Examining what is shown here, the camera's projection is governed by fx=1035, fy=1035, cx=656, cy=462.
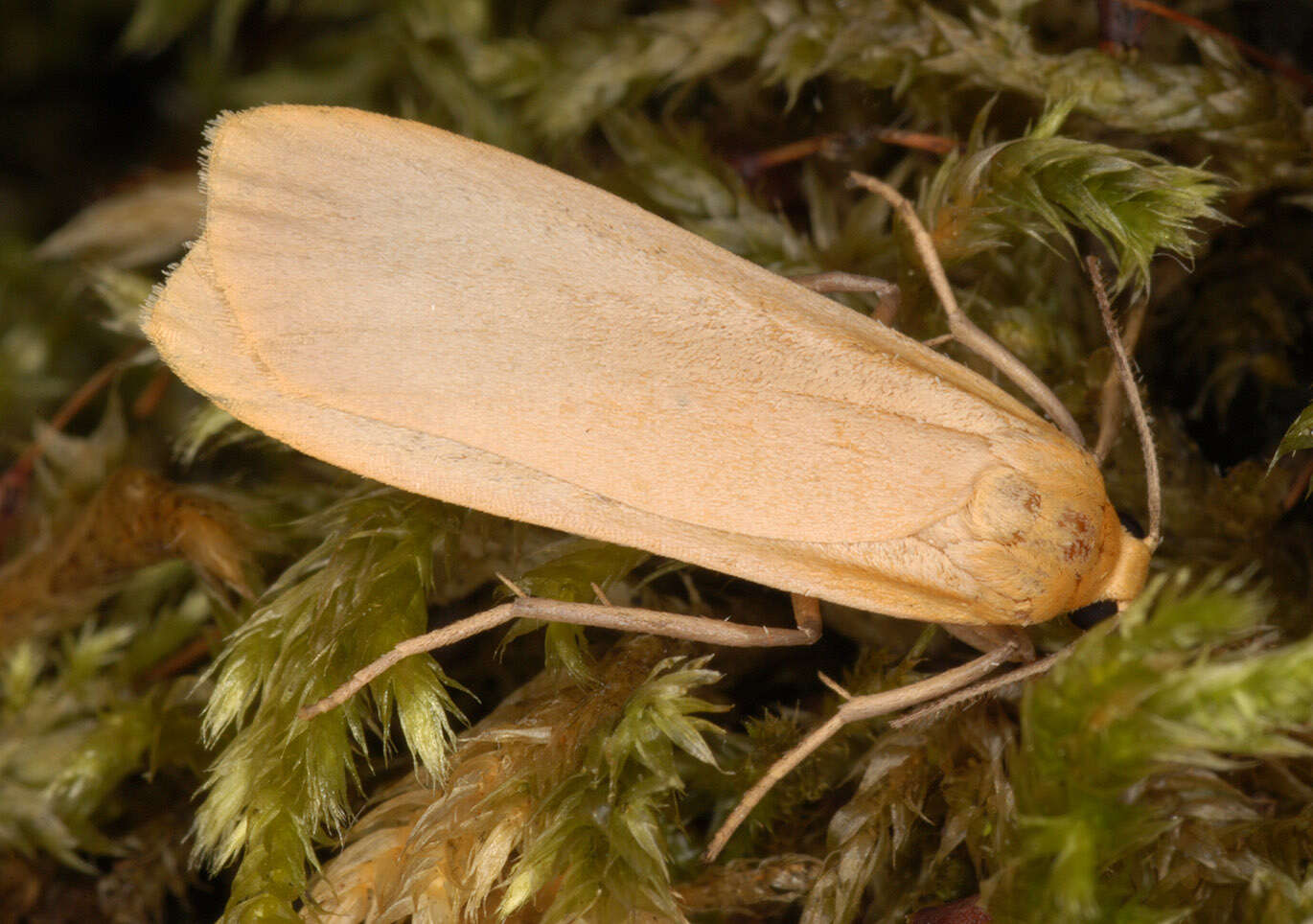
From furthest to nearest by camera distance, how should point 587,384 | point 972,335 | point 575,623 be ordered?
point 972,335
point 575,623
point 587,384

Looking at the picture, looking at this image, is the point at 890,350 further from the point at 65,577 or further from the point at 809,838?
the point at 65,577

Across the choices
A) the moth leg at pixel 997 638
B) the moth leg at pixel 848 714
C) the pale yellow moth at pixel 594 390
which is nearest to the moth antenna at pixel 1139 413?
the pale yellow moth at pixel 594 390

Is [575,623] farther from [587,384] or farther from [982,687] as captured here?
[982,687]

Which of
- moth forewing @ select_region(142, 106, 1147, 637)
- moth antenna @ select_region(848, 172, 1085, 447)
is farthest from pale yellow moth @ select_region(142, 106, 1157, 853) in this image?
moth antenna @ select_region(848, 172, 1085, 447)

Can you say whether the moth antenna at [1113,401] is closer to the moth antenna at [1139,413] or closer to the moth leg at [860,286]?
the moth antenna at [1139,413]


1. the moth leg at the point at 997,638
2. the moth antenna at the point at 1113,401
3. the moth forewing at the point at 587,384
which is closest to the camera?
the moth forewing at the point at 587,384

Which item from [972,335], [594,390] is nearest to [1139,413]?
[972,335]

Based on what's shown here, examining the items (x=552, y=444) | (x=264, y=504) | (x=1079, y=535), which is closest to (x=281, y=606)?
(x=264, y=504)
